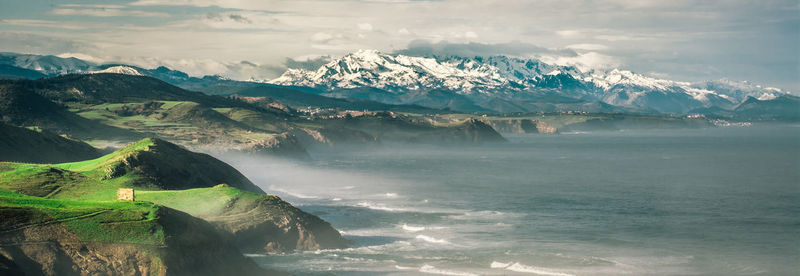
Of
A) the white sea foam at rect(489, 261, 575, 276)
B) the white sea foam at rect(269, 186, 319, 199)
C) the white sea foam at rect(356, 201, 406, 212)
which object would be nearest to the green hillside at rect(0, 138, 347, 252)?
the white sea foam at rect(489, 261, 575, 276)

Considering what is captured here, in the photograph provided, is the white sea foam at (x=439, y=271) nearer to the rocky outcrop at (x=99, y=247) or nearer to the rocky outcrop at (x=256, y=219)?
the rocky outcrop at (x=256, y=219)

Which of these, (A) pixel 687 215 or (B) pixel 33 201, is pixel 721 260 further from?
(B) pixel 33 201

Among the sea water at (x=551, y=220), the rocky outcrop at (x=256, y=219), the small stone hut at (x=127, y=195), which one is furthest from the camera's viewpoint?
the rocky outcrop at (x=256, y=219)

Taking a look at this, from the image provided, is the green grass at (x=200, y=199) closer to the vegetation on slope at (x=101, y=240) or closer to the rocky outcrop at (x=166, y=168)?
the rocky outcrop at (x=166, y=168)

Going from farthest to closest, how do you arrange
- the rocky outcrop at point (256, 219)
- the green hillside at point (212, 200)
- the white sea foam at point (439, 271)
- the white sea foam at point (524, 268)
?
the green hillside at point (212, 200), the rocky outcrop at point (256, 219), the white sea foam at point (524, 268), the white sea foam at point (439, 271)

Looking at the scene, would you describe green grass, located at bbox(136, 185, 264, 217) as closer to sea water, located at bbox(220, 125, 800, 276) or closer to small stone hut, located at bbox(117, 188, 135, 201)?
sea water, located at bbox(220, 125, 800, 276)

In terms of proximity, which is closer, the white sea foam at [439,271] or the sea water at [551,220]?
the white sea foam at [439,271]

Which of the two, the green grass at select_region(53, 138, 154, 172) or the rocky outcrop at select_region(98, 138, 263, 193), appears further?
the green grass at select_region(53, 138, 154, 172)

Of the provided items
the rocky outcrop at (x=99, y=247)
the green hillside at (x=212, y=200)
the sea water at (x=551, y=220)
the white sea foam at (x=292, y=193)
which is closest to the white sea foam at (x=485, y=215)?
the sea water at (x=551, y=220)

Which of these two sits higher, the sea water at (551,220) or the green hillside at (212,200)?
the green hillside at (212,200)

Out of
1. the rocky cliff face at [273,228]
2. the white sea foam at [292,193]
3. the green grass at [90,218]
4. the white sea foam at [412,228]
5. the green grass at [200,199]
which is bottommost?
the white sea foam at [292,193]
